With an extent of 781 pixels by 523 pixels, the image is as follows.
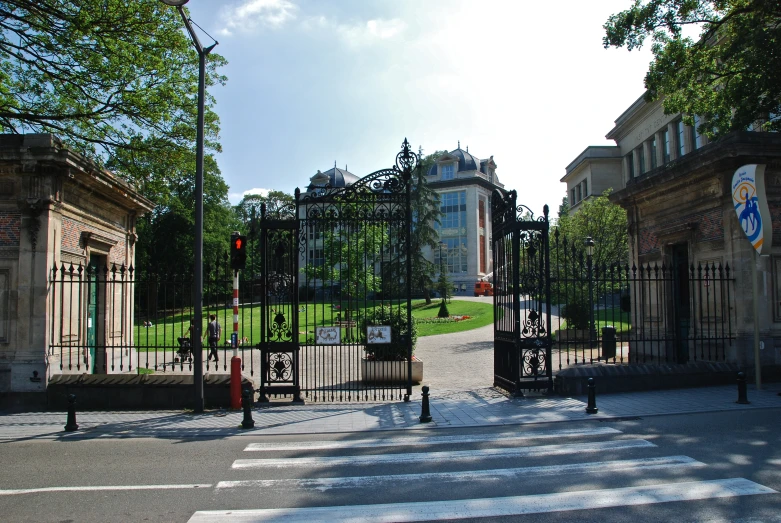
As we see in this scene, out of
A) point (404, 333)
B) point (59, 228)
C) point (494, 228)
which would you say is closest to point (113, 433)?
point (59, 228)

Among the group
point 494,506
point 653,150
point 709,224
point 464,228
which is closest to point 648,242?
point 709,224

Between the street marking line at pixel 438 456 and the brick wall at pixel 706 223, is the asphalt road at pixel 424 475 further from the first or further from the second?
the brick wall at pixel 706 223

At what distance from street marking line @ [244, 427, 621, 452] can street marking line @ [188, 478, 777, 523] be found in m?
2.70

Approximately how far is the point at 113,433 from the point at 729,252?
1338 centimetres

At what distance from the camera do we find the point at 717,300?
13656mm

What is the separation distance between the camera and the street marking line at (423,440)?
8.19 m

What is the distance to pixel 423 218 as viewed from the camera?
171 ft

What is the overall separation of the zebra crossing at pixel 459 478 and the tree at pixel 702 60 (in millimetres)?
10710

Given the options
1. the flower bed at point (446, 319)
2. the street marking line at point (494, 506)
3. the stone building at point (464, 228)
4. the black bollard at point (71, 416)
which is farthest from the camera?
the stone building at point (464, 228)

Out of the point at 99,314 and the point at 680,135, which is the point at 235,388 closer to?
the point at 99,314

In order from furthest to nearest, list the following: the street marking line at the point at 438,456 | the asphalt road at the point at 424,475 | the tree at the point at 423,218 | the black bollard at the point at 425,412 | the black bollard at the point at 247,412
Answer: the tree at the point at 423,218 < the black bollard at the point at 425,412 < the black bollard at the point at 247,412 < the street marking line at the point at 438,456 < the asphalt road at the point at 424,475

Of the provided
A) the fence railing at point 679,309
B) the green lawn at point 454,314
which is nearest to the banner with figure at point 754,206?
the fence railing at point 679,309

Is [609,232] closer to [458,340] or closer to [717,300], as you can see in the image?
[458,340]

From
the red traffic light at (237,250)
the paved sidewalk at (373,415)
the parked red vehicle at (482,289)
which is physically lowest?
the paved sidewalk at (373,415)
